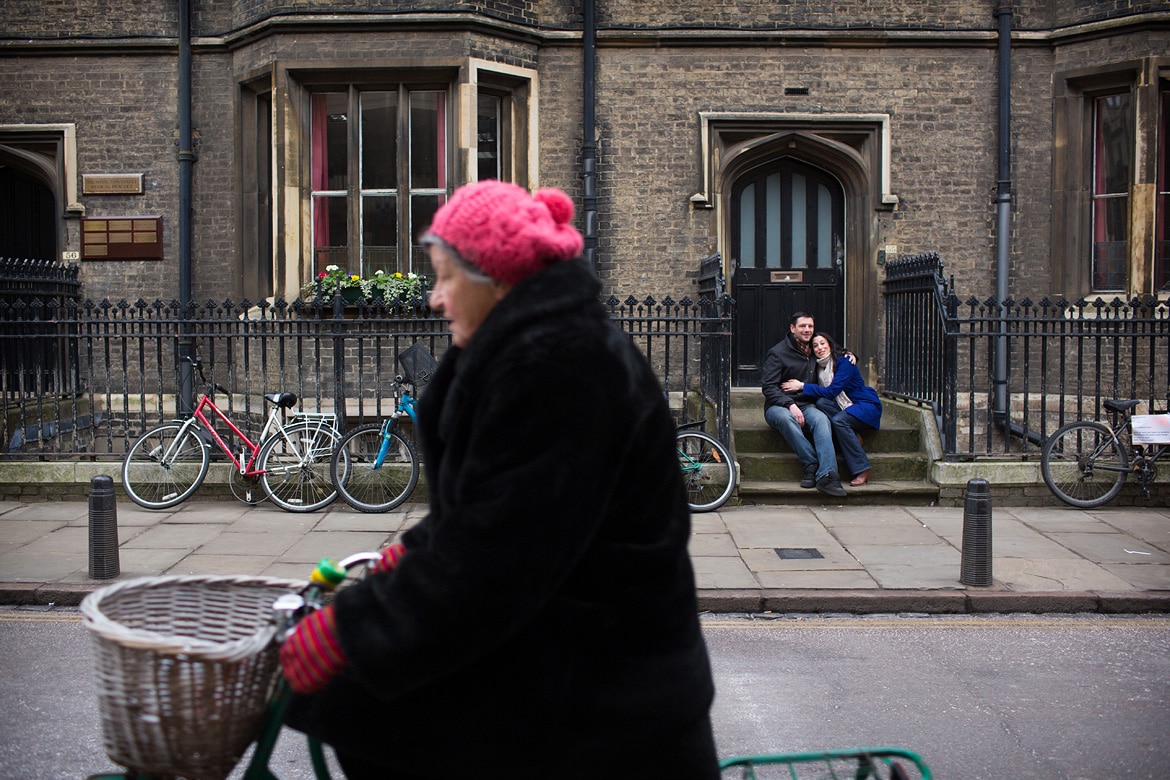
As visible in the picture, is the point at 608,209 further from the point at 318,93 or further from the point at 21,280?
the point at 21,280

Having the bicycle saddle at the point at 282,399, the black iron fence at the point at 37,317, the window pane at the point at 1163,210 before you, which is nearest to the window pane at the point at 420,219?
the bicycle saddle at the point at 282,399

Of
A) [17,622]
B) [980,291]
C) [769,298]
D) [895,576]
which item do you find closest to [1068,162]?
[980,291]

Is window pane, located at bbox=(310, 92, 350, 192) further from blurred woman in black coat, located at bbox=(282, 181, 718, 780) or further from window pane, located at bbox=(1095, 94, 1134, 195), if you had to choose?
blurred woman in black coat, located at bbox=(282, 181, 718, 780)

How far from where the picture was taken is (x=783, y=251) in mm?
12438

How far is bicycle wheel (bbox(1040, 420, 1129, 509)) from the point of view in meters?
9.08

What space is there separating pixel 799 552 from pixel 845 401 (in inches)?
104

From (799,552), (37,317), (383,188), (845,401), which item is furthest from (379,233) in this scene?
(799,552)

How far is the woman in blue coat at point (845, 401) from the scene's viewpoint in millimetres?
9492

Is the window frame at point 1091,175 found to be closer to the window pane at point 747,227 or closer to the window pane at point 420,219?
the window pane at point 747,227

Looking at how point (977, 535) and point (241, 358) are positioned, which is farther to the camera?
point (241, 358)

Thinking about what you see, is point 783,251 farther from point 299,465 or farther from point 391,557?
point 391,557

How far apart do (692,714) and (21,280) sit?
1050 centimetres

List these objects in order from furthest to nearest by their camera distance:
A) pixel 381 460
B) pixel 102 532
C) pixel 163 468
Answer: pixel 163 468 < pixel 381 460 < pixel 102 532

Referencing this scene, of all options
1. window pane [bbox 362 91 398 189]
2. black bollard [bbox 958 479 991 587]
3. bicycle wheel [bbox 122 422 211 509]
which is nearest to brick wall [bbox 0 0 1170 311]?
window pane [bbox 362 91 398 189]
